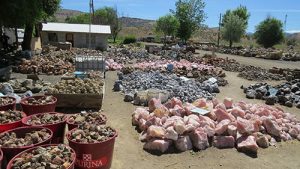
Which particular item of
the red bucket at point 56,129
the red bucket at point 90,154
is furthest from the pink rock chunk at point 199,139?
the red bucket at point 56,129

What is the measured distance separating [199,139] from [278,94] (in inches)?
263

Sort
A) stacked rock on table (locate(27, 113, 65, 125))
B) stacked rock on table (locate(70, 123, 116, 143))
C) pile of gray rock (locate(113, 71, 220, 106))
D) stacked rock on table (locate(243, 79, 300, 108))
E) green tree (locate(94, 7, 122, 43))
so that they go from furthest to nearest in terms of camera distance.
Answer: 1. green tree (locate(94, 7, 122, 43))
2. stacked rock on table (locate(243, 79, 300, 108))
3. pile of gray rock (locate(113, 71, 220, 106))
4. stacked rock on table (locate(27, 113, 65, 125))
5. stacked rock on table (locate(70, 123, 116, 143))

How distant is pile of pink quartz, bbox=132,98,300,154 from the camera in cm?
702

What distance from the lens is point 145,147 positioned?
7039 millimetres

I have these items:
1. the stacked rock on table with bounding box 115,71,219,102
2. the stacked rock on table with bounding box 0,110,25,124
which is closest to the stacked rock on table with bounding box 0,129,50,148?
the stacked rock on table with bounding box 0,110,25,124

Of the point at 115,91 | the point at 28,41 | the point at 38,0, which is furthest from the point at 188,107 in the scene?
the point at 28,41

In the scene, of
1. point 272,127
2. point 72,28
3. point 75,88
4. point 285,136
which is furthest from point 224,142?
point 72,28

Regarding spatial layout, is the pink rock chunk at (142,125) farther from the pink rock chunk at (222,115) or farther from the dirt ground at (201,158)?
the pink rock chunk at (222,115)

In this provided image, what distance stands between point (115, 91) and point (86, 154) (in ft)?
24.0

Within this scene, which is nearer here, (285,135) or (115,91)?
(285,135)

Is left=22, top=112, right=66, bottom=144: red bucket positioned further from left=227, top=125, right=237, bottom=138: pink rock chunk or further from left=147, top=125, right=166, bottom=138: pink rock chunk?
left=227, top=125, right=237, bottom=138: pink rock chunk

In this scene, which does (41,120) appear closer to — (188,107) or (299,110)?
(188,107)

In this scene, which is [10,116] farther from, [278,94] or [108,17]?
[108,17]

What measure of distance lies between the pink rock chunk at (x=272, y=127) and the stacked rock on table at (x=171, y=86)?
3.46 meters
